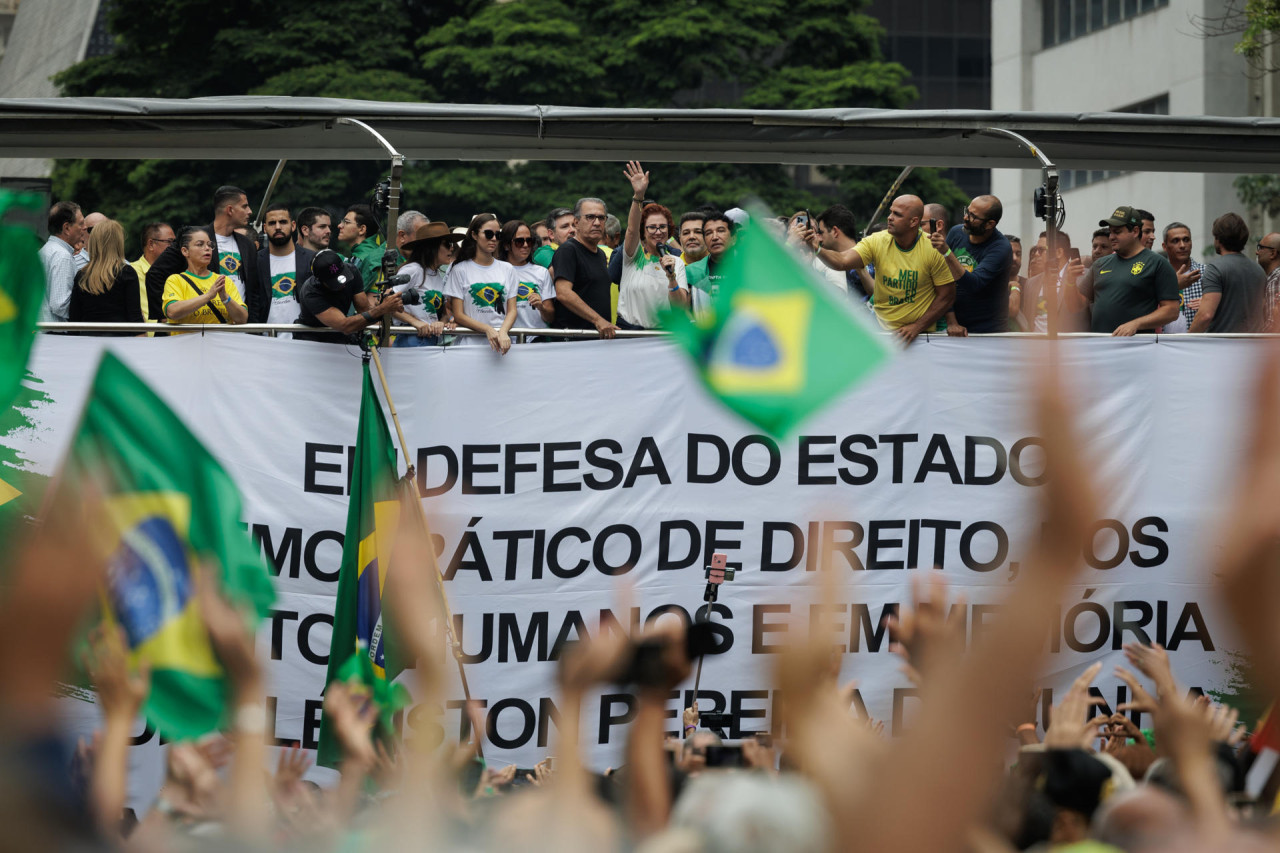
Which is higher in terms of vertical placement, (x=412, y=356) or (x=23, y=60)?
(x=23, y=60)

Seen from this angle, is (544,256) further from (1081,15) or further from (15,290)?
(1081,15)

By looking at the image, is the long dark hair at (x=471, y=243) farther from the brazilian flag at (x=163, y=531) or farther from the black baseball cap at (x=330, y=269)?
the brazilian flag at (x=163, y=531)

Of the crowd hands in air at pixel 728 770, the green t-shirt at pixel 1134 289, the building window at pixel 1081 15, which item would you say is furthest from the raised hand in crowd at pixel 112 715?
the building window at pixel 1081 15

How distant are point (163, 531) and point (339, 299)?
4.24m

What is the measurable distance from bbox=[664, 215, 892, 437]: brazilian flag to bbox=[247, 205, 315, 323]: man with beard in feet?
19.0

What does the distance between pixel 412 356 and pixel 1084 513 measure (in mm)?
6312

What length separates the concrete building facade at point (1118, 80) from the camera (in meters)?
29.4

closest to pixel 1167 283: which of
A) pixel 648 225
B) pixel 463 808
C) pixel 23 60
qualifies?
pixel 648 225

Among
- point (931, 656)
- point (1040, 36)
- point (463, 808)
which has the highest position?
point (1040, 36)

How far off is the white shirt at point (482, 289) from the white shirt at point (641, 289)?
2.03 feet

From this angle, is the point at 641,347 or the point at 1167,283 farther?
→ the point at 1167,283

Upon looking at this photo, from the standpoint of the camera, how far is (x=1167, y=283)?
29.8 feet

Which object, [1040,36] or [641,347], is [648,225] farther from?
[1040,36]

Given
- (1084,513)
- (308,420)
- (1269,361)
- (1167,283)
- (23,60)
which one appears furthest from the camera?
(23,60)
